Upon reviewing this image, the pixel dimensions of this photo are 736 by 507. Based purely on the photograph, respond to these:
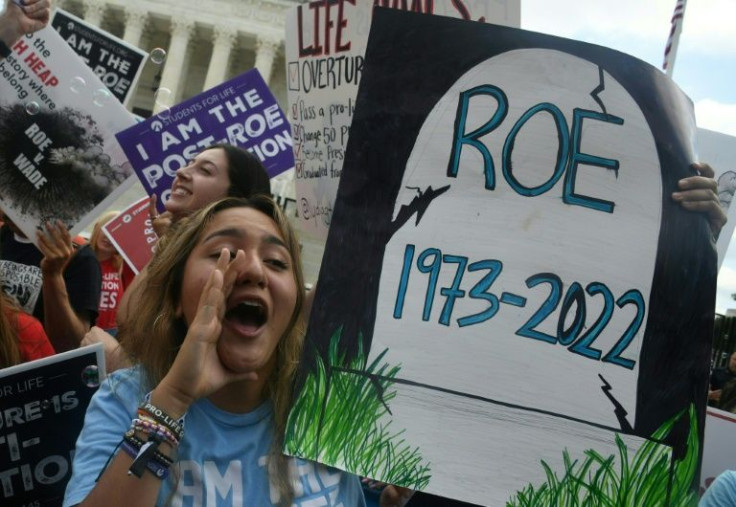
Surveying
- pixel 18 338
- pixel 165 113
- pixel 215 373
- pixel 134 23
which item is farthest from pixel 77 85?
pixel 134 23

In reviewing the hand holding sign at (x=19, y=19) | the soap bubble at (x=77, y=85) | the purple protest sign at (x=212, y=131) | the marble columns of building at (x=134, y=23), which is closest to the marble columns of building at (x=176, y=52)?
the marble columns of building at (x=134, y=23)

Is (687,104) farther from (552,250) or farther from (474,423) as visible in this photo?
(474,423)

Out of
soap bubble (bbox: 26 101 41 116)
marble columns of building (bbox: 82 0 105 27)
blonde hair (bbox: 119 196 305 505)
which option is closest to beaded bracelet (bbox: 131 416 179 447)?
blonde hair (bbox: 119 196 305 505)

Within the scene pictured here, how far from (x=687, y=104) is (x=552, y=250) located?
464 mm

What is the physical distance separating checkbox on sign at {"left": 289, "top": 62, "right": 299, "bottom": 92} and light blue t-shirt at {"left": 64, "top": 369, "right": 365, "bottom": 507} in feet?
6.18

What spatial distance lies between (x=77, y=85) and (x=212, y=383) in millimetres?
2337

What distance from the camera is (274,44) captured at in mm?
33094

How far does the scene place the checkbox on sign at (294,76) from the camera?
3.06 m

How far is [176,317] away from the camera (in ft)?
5.04

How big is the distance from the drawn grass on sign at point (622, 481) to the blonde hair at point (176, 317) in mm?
528

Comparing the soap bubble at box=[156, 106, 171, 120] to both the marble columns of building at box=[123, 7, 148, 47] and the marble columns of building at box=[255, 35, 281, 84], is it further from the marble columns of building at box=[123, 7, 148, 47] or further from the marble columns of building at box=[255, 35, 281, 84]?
the marble columns of building at box=[123, 7, 148, 47]

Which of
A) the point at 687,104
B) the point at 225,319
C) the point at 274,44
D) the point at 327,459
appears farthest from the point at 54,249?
the point at 274,44

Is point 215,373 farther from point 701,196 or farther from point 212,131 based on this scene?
point 212,131

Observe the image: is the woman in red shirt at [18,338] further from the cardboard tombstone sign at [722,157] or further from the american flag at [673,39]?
the cardboard tombstone sign at [722,157]
